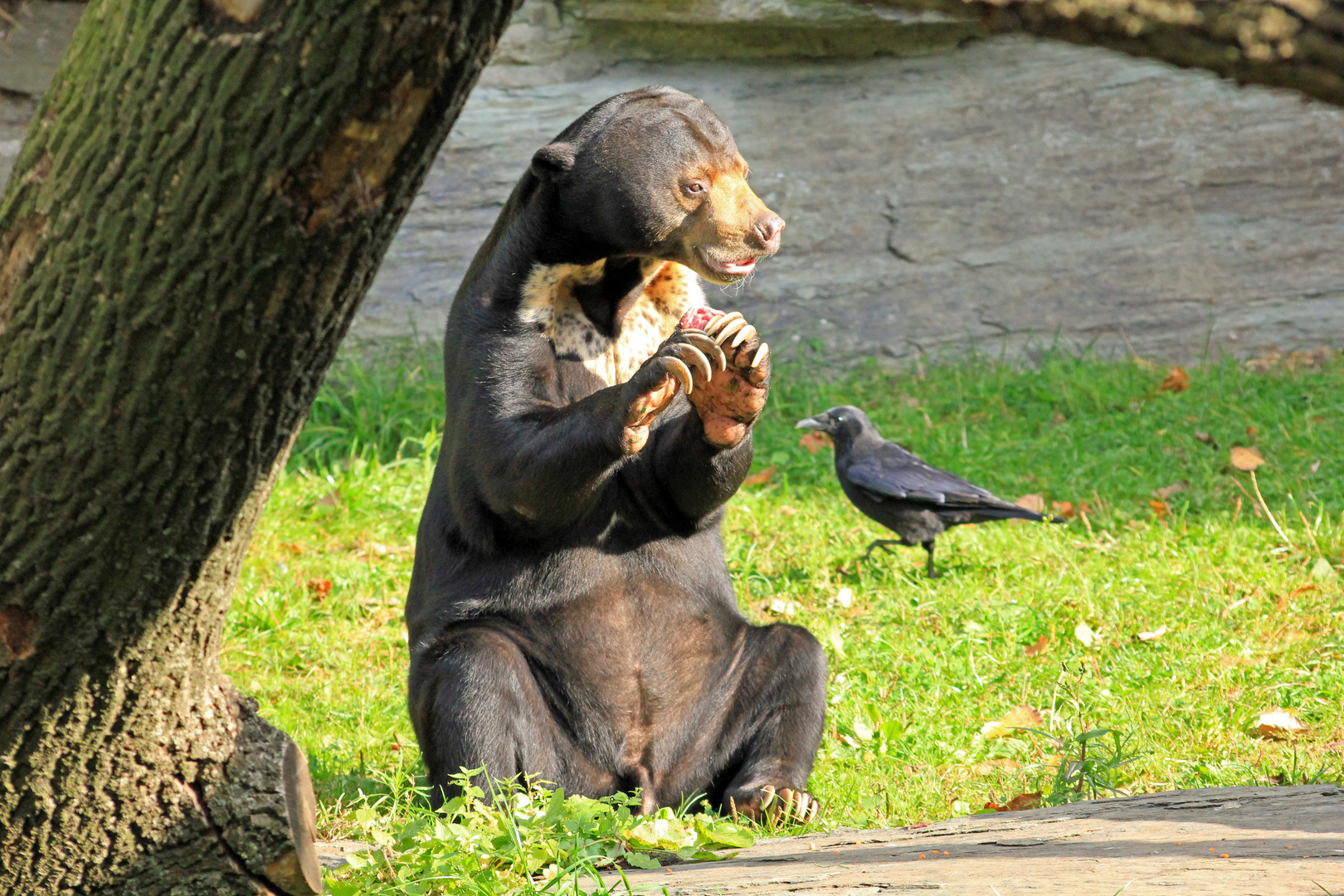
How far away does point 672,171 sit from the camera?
125 inches

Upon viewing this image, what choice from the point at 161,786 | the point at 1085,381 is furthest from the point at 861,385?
the point at 161,786

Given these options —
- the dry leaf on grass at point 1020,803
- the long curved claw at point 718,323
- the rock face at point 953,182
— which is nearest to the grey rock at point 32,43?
the rock face at point 953,182

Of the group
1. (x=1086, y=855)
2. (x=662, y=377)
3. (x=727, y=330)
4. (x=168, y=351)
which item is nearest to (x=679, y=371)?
(x=662, y=377)

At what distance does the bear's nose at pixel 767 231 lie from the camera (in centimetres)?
320

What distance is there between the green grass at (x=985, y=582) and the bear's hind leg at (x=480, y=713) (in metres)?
0.27

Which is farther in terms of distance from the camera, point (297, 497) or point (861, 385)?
point (861, 385)

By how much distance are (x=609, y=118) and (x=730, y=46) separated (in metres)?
5.20

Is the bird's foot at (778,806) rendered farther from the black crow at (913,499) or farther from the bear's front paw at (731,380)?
the black crow at (913,499)

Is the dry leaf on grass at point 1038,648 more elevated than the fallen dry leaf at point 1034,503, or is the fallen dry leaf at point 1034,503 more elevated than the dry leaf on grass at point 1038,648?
the dry leaf on grass at point 1038,648

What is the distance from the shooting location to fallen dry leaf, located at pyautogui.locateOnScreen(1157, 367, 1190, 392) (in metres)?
7.01

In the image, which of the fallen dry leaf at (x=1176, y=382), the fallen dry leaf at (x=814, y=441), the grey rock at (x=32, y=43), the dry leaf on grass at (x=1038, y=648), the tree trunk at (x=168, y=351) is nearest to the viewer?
the tree trunk at (x=168, y=351)

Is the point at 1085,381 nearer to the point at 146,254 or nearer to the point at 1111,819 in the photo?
the point at 1111,819

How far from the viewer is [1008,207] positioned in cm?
788

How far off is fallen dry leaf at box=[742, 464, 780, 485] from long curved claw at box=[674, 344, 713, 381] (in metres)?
3.33
